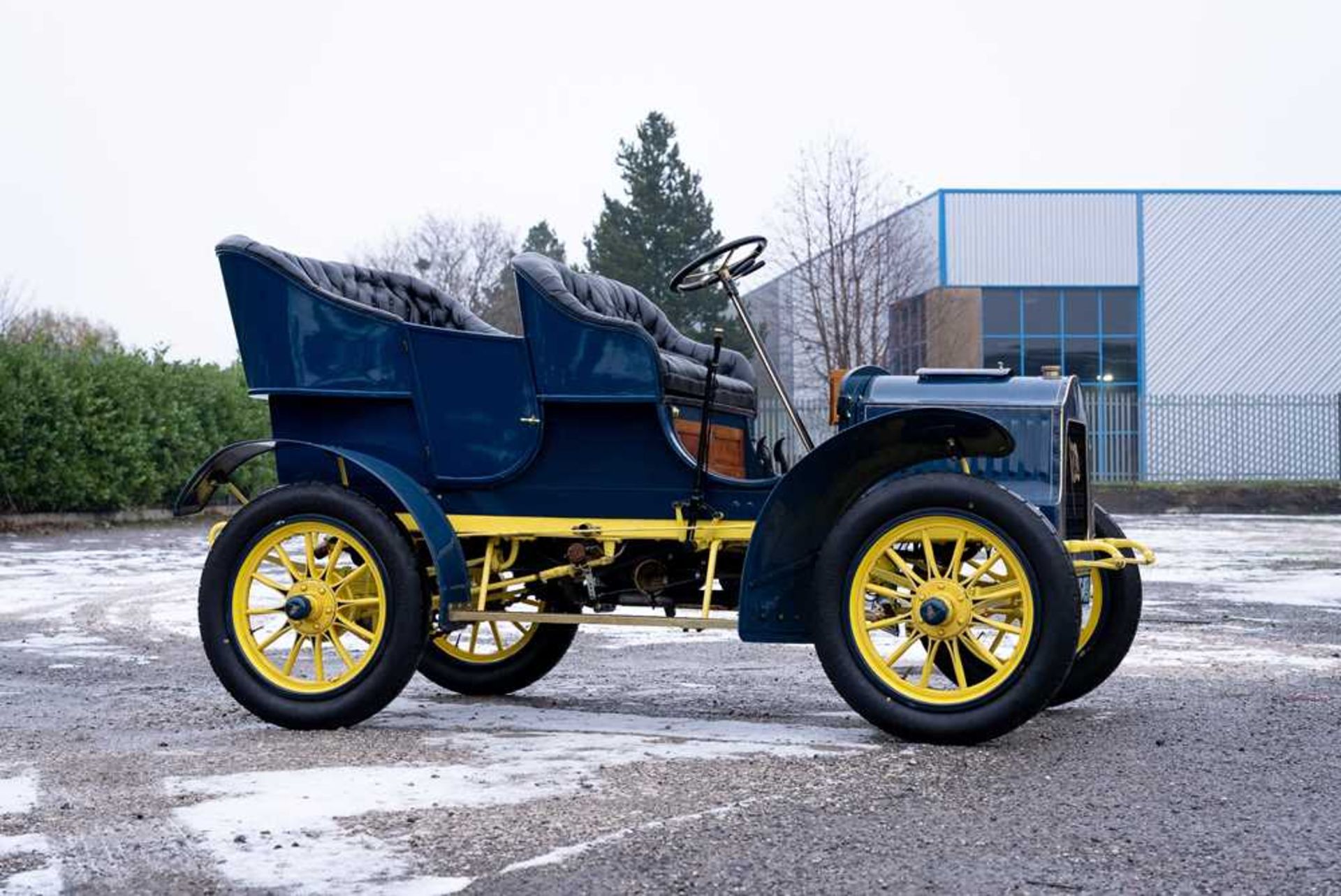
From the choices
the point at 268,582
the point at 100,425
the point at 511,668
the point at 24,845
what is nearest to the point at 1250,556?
the point at 511,668

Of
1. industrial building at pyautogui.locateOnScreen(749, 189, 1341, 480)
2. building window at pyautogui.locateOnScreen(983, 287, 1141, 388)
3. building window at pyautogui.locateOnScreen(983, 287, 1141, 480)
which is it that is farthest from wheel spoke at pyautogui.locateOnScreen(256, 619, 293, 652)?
building window at pyautogui.locateOnScreen(983, 287, 1141, 388)

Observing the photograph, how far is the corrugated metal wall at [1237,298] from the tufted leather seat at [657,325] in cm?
3891

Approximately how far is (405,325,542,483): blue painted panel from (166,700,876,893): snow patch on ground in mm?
982

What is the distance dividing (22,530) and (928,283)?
26903 mm

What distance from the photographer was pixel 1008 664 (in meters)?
5.39

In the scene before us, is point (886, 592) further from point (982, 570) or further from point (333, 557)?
point (333, 557)

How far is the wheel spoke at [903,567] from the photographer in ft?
18.3

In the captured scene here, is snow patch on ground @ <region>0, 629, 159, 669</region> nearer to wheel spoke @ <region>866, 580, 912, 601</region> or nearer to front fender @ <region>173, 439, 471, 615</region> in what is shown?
front fender @ <region>173, 439, 471, 615</region>

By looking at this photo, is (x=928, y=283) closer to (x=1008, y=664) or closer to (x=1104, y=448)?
(x=1104, y=448)

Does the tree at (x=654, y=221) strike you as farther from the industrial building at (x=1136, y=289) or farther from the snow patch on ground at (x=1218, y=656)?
the snow patch on ground at (x=1218, y=656)

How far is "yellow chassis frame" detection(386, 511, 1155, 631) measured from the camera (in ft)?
19.5

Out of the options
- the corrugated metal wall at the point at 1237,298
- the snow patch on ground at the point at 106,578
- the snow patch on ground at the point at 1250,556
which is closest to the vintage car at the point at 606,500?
the snow patch on ground at the point at 106,578

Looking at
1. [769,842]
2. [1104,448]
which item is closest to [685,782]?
[769,842]

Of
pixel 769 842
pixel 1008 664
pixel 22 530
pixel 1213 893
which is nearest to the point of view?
pixel 1213 893
